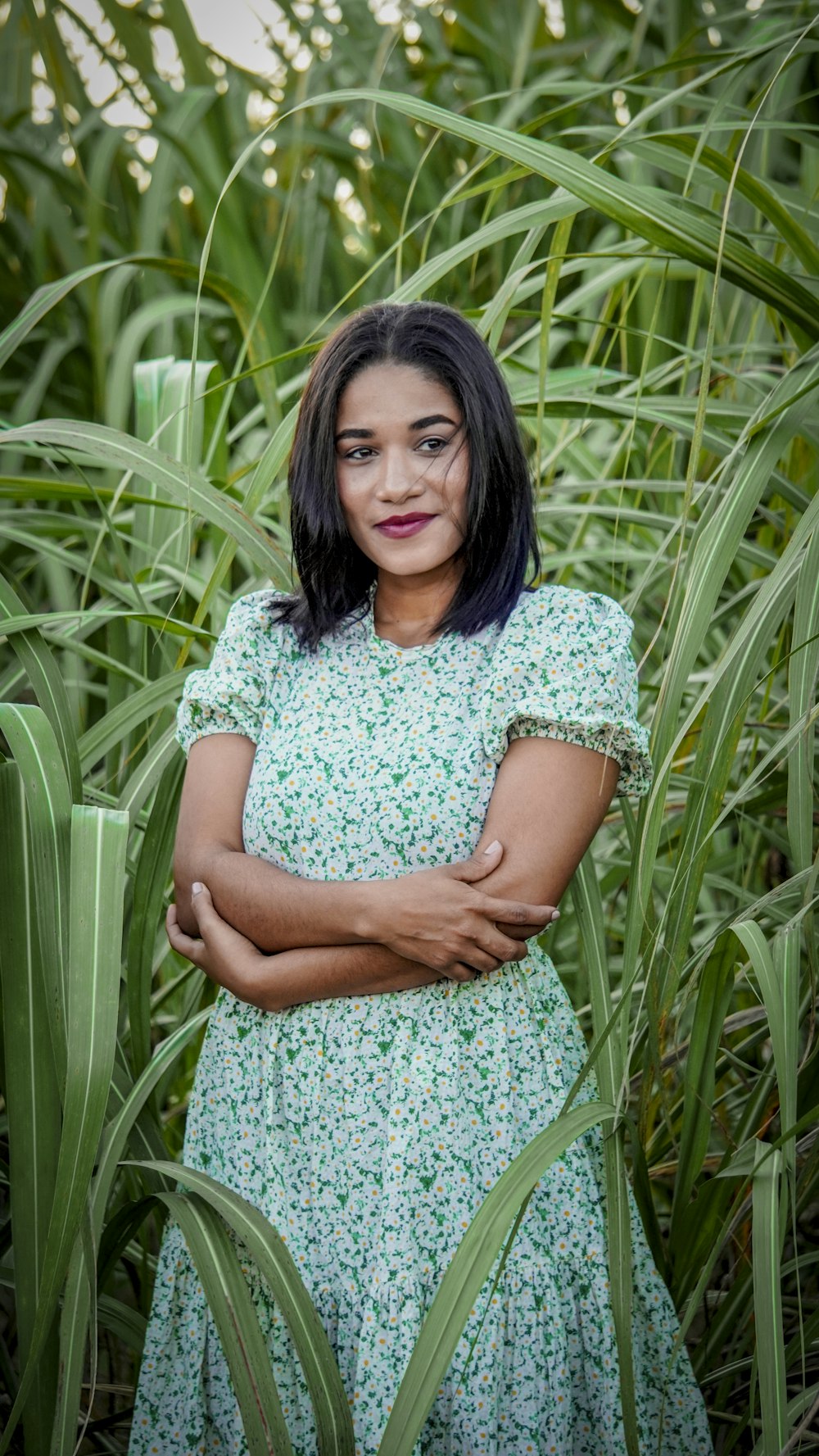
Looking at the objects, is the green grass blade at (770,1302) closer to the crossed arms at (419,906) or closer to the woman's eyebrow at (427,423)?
the crossed arms at (419,906)

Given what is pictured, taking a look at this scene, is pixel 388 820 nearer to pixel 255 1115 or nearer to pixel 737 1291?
pixel 255 1115

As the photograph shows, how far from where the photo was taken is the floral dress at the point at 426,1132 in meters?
1.25

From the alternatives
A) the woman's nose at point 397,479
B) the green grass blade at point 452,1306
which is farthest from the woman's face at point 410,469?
the green grass blade at point 452,1306

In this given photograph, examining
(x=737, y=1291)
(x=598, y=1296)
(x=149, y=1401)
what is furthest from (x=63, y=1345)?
(x=737, y=1291)

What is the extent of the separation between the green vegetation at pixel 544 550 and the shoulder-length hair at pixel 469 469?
0.05 m

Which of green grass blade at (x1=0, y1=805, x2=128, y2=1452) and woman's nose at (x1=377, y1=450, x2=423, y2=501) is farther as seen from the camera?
woman's nose at (x1=377, y1=450, x2=423, y2=501)

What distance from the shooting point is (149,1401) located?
51.7 inches

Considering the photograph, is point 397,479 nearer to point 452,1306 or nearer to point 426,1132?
point 426,1132

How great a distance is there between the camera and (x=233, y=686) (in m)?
1.45

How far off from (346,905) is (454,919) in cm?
11

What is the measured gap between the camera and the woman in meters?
1.26

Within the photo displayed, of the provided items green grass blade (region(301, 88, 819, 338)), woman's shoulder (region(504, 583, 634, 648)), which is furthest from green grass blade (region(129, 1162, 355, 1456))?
green grass blade (region(301, 88, 819, 338))

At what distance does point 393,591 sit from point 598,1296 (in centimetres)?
75

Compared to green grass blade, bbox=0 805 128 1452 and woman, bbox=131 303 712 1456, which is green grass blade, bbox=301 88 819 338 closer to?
woman, bbox=131 303 712 1456
